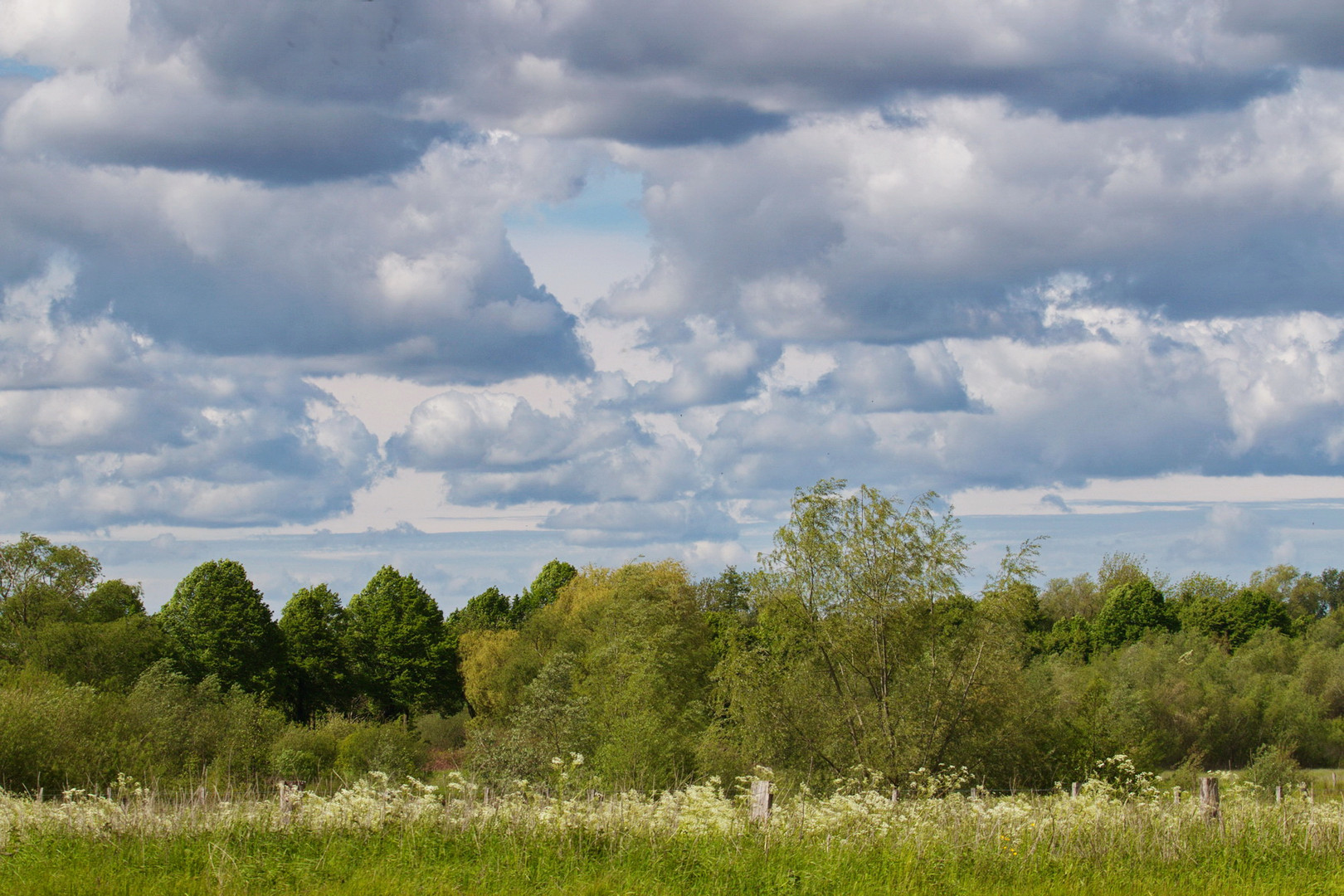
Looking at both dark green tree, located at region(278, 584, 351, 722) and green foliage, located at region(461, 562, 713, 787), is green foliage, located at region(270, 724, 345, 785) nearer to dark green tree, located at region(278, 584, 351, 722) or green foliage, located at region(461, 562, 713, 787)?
green foliage, located at region(461, 562, 713, 787)

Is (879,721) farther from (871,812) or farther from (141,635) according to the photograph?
(141,635)

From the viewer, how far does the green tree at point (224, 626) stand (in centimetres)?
6116

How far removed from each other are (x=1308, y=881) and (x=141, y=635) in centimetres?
5337

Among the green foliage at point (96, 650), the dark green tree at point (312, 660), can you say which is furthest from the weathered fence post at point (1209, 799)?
the dark green tree at point (312, 660)

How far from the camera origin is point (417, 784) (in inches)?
517

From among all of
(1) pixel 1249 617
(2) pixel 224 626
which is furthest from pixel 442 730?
(1) pixel 1249 617

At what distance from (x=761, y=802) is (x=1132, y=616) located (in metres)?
82.3

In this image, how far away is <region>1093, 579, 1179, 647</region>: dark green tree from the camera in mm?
84438

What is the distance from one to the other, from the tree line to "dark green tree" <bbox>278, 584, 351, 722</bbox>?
0.17 metres

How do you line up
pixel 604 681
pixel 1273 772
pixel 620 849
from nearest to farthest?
pixel 620 849, pixel 1273 772, pixel 604 681

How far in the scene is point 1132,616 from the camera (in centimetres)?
8644

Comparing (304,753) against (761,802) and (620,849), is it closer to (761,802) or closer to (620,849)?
(761,802)

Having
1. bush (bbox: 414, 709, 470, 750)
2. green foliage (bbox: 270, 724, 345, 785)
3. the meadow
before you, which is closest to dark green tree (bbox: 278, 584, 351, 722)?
bush (bbox: 414, 709, 470, 750)

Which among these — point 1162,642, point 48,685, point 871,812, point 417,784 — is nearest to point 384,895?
point 417,784
